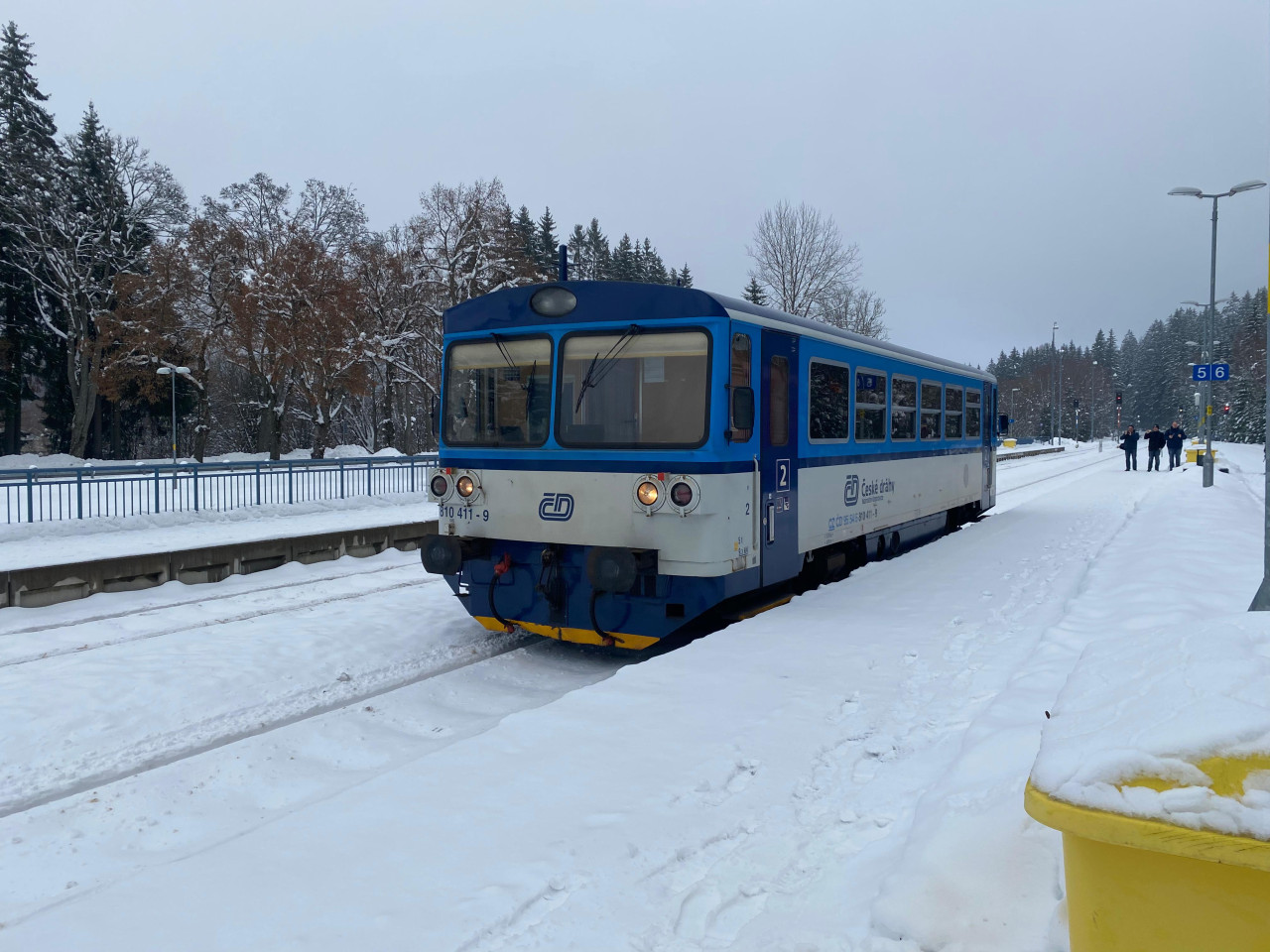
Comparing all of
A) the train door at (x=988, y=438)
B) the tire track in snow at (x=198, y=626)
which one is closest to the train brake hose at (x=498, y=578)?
the tire track in snow at (x=198, y=626)

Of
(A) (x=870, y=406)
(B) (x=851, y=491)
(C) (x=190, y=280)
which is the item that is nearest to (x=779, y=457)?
(B) (x=851, y=491)

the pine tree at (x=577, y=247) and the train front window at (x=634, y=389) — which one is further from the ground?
the pine tree at (x=577, y=247)

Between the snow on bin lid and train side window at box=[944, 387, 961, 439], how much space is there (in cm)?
1173

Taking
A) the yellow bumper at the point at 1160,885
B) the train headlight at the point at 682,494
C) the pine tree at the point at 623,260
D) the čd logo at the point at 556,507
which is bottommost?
the yellow bumper at the point at 1160,885

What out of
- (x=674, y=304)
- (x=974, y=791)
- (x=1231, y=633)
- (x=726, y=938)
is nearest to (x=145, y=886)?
(x=726, y=938)

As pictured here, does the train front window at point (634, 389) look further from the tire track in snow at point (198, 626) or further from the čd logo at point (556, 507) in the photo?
the tire track in snow at point (198, 626)

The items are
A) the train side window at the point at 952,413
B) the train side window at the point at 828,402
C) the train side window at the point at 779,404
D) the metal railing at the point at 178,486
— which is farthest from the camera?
the metal railing at the point at 178,486

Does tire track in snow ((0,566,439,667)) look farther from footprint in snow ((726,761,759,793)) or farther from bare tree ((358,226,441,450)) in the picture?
bare tree ((358,226,441,450))

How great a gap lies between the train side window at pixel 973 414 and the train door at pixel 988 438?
172 mm

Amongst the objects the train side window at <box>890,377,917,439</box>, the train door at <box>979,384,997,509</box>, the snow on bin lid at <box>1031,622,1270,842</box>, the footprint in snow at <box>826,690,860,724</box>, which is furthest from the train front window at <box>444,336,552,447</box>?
the train door at <box>979,384,997,509</box>

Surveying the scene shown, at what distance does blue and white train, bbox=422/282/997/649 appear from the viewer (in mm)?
7172

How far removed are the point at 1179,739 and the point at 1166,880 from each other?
320 millimetres

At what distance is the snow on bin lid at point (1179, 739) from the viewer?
1979 mm

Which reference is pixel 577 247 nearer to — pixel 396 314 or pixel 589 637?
pixel 396 314
